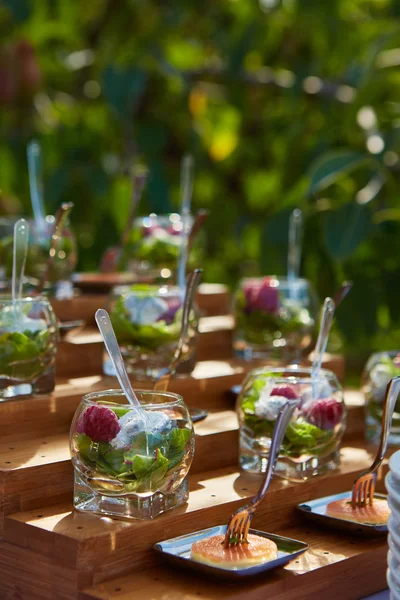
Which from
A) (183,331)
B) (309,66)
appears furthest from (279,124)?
(183,331)

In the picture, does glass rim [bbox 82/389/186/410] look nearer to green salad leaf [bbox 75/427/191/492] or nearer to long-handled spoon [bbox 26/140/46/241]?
green salad leaf [bbox 75/427/191/492]

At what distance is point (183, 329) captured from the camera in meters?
1.58

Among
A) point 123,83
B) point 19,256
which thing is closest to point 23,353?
point 19,256

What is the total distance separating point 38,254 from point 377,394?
0.61m

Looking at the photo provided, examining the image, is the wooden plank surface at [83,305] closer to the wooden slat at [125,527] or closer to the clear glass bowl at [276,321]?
the clear glass bowl at [276,321]

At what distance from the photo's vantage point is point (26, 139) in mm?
2986

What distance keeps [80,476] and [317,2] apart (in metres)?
1.87

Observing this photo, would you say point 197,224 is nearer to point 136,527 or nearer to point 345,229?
point 345,229

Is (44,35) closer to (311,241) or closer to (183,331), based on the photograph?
(311,241)

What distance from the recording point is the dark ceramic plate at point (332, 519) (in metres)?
1.34

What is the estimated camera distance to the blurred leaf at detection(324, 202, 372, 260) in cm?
214

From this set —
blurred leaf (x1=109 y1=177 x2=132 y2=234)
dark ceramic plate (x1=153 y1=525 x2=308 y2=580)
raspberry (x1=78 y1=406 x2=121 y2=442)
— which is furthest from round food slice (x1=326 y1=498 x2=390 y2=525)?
blurred leaf (x1=109 y1=177 x2=132 y2=234)

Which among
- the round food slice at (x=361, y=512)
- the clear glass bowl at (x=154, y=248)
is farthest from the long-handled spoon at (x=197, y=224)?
the round food slice at (x=361, y=512)

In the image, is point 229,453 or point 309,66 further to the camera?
point 309,66
